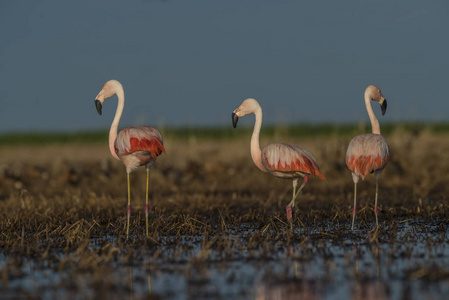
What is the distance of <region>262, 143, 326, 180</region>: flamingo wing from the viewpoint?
8.34 meters

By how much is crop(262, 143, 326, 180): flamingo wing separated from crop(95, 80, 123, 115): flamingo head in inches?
85.9

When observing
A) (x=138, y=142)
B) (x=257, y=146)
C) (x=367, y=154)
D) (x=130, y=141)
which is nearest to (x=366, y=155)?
(x=367, y=154)

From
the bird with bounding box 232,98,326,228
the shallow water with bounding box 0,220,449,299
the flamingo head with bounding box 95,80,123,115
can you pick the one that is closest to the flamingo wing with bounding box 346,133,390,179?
the bird with bounding box 232,98,326,228

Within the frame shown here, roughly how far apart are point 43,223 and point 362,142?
449 centimetres

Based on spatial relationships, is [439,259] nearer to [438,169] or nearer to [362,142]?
[362,142]

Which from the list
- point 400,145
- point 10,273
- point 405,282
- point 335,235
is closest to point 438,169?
point 400,145

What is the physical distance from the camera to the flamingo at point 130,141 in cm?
795

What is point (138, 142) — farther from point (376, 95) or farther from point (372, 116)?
point (376, 95)

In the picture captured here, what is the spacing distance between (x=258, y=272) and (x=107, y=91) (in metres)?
4.04

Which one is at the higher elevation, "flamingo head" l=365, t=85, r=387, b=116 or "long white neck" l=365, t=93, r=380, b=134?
"flamingo head" l=365, t=85, r=387, b=116

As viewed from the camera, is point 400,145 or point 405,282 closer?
point 405,282

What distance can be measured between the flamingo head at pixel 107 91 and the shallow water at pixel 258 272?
2168 millimetres

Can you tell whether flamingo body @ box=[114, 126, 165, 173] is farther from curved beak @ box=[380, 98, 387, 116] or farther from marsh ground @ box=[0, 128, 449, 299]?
curved beak @ box=[380, 98, 387, 116]

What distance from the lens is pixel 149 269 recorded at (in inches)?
224
